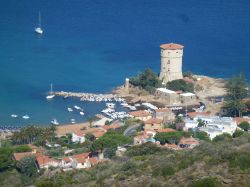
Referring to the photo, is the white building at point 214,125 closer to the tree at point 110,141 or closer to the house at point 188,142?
the house at point 188,142

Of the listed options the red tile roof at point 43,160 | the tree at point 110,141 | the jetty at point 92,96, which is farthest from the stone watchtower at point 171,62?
the red tile roof at point 43,160

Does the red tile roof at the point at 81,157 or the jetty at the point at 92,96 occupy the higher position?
the jetty at the point at 92,96

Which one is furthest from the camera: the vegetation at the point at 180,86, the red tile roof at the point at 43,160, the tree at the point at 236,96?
the vegetation at the point at 180,86

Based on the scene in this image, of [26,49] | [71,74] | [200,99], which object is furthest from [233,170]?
[26,49]

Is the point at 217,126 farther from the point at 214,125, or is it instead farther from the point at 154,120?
the point at 154,120

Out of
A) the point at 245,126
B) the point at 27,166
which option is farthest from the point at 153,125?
the point at 27,166

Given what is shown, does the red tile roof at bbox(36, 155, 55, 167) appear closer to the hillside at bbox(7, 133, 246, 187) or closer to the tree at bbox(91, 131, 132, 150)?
the tree at bbox(91, 131, 132, 150)
